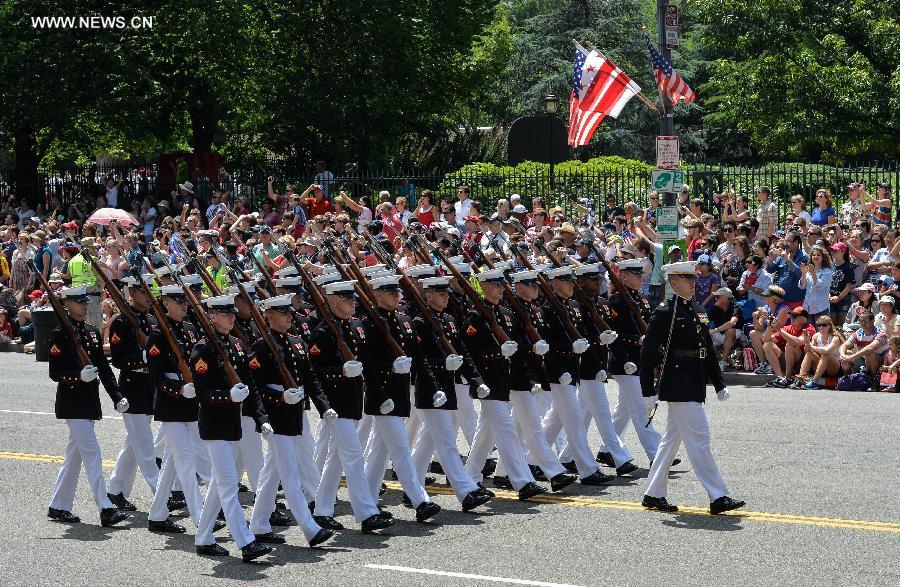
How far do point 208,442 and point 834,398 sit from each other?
918 cm

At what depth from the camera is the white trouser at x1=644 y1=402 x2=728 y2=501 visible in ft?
35.1

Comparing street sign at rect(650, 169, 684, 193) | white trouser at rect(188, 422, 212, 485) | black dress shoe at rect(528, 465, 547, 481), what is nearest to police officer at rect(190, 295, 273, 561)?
white trouser at rect(188, 422, 212, 485)

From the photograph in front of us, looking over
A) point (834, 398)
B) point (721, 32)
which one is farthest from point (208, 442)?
point (721, 32)

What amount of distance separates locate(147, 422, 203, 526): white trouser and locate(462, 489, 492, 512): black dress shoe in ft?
6.65

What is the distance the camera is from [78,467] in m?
11.0

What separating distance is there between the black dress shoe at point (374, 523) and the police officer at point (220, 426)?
0.94 m

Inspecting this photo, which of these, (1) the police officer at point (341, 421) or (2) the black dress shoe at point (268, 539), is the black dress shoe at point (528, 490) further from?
(2) the black dress shoe at point (268, 539)

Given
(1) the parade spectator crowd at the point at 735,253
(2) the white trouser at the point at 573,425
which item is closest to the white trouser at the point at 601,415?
(2) the white trouser at the point at 573,425

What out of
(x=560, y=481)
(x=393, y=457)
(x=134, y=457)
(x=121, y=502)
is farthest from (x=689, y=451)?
(x=121, y=502)

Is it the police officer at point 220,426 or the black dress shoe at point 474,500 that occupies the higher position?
the police officer at point 220,426

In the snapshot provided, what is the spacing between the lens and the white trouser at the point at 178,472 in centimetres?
1027

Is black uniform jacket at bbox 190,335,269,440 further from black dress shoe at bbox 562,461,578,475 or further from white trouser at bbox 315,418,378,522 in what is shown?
black dress shoe at bbox 562,461,578,475

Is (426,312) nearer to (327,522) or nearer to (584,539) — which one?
(327,522)

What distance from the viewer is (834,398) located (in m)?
16.7
